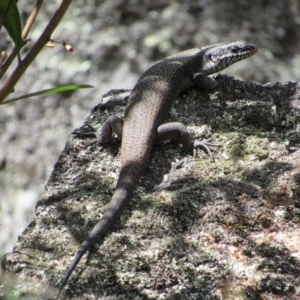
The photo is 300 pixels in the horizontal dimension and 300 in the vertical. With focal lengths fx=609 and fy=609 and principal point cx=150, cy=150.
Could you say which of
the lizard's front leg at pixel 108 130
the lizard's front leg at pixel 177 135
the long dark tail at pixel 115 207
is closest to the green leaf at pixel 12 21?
the long dark tail at pixel 115 207

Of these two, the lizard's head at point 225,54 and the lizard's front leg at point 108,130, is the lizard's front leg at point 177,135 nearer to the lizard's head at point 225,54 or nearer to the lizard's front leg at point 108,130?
the lizard's front leg at point 108,130

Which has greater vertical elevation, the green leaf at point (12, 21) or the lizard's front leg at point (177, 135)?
the green leaf at point (12, 21)

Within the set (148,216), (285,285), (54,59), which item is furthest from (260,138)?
(54,59)

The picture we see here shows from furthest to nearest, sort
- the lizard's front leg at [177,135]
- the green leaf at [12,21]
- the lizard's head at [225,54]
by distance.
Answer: the lizard's head at [225,54]
the lizard's front leg at [177,135]
the green leaf at [12,21]

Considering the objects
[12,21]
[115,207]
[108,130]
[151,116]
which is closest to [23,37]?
[12,21]

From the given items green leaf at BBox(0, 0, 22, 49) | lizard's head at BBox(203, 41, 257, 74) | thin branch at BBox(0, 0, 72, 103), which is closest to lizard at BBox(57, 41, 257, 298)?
lizard's head at BBox(203, 41, 257, 74)

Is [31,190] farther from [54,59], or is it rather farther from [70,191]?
[70,191]

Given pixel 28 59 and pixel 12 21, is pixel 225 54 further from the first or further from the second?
pixel 28 59
